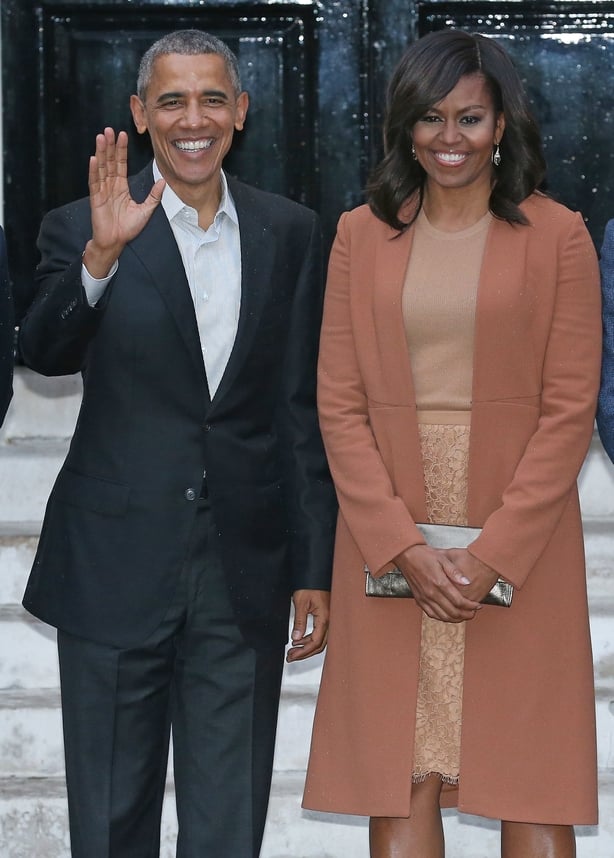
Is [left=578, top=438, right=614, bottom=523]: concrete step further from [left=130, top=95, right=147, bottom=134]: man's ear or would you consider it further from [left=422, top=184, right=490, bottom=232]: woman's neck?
[left=130, top=95, right=147, bottom=134]: man's ear

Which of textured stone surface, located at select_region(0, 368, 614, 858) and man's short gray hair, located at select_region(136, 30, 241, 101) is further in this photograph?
textured stone surface, located at select_region(0, 368, 614, 858)

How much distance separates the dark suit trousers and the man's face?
0.81 metres

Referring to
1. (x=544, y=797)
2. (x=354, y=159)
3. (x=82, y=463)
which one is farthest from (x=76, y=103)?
(x=544, y=797)

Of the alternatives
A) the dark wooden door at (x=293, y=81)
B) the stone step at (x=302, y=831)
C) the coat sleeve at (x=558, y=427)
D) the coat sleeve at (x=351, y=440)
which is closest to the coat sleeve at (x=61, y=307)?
the coat sleeve at (x=351, y=440)

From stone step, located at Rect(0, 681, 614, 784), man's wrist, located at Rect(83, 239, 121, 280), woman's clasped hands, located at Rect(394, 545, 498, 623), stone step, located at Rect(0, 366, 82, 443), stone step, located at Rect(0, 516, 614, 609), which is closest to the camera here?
man's wrist, located at Rect(83, 239, 121, 280)

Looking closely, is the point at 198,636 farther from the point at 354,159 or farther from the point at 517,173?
the point at 354,159

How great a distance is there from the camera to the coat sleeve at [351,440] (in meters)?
3.83

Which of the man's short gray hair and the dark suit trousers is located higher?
the man's short gray hair

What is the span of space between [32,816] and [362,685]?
1.65 metres

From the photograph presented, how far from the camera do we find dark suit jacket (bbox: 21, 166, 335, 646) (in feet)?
12.4

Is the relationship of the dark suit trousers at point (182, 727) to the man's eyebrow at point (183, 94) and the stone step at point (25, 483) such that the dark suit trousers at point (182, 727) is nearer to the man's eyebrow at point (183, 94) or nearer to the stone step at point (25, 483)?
the man's eyebrow at point (183, 94)

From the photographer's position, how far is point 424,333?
3.87 metres

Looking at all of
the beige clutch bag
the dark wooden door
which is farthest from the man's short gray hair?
the dark wooden door

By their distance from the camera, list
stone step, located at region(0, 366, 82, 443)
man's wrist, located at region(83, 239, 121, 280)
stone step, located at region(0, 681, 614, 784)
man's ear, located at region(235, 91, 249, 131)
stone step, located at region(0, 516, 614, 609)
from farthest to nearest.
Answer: stone step, located at region(0, 366, 82, 443)
stone step, located at region(0, 516, 614, 609)
stone step, located at region(0, 681, 614, 784)
man's ear, located at region(235, 91, 249, 131)
man's wrist, located at region(83, 239, 121, 280)
